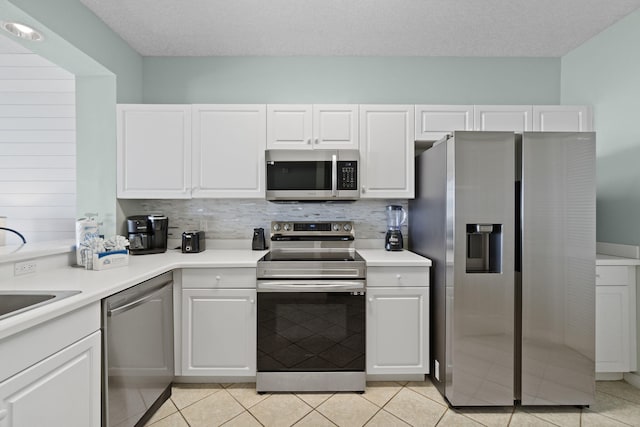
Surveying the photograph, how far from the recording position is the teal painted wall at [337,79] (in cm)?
273

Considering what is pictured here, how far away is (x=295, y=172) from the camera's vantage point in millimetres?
2377

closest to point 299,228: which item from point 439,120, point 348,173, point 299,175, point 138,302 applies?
point 299,175

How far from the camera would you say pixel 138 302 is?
1633 mm

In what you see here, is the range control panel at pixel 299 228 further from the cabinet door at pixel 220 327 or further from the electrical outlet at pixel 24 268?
the electrical outlet at pixel 24 268

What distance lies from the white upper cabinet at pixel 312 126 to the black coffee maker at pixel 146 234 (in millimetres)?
1108

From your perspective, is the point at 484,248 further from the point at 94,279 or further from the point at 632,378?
the point at 94,279

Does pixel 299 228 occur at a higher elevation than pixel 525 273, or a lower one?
higher

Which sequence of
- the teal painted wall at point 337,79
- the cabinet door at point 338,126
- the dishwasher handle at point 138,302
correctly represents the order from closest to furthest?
the dishwasher handle at point 138,302 → the cabinet door at point 338,126 → the teal painted wall at point 337,79

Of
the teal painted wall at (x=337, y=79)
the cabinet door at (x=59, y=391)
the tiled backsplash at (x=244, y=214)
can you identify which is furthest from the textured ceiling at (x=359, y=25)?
the cabinet door at (x=59, y=391)

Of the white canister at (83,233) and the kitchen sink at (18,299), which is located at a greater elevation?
the white canister at (83,233)

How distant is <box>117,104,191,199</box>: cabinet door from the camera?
2404 mm

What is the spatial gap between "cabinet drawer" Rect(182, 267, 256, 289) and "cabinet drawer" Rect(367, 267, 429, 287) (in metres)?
0.83

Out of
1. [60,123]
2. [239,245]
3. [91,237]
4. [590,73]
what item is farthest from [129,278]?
[590,73]

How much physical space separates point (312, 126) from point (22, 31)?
186 cm
